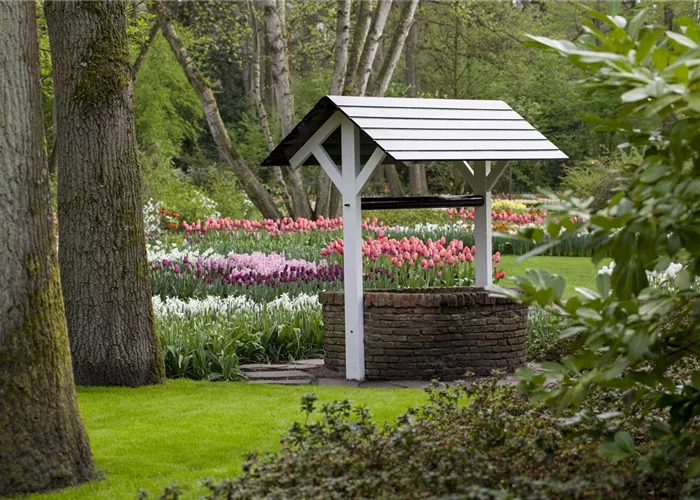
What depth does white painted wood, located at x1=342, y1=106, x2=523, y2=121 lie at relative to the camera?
7.79m

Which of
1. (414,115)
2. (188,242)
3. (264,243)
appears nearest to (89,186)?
(414,115)

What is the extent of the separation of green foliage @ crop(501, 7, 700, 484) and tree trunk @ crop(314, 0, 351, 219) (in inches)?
571

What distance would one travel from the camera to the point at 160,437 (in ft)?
19.2

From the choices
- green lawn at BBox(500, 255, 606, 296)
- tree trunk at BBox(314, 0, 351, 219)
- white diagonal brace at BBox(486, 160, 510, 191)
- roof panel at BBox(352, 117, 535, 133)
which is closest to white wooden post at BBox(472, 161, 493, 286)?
white diagonal brace at BBox(486, 160, 510, 191)

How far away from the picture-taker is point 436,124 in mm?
8141

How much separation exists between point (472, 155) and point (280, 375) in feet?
7.66

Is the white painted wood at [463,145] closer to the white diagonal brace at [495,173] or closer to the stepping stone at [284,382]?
the white diagonal brace at [495,173]

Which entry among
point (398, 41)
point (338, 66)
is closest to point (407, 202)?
point (338, 66)

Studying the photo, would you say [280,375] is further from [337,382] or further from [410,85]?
[410,85]

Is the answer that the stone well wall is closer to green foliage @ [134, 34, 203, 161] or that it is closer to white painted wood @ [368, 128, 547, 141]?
white painted wood @ [368, 128, 547, 141]

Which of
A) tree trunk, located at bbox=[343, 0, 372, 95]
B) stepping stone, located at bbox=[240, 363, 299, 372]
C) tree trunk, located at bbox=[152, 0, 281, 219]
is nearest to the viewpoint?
stepping stone, located at bbox=[240, 363, 299, 372]

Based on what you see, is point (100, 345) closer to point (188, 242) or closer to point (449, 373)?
point (449, 373)

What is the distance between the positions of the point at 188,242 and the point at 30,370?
37.4 ft

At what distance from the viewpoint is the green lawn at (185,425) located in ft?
16.5
